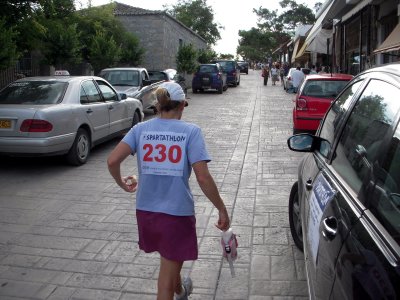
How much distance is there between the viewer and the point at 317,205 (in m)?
2.97

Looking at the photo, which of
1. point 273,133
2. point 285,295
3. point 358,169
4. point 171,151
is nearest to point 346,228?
point 358,169

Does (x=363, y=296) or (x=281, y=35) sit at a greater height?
(x=281, y=35)

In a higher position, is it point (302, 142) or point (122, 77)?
point (122, 77)

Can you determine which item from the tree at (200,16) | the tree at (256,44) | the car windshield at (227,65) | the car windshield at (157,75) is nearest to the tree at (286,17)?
the tree at (256,44)

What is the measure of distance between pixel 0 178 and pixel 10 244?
117 inches

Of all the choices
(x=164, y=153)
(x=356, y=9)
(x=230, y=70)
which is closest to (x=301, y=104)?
(x=164, y=153)

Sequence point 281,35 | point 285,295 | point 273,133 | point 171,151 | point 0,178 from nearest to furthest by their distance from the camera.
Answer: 1. point 171,151
2. point 285,295
3. point 0,178
4. point 273,133
5. point 281,35

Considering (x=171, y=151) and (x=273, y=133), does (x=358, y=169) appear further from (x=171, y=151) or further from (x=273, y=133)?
(x=273, y=133)

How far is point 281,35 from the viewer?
274 feet

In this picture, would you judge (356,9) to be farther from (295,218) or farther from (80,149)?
(295,218)

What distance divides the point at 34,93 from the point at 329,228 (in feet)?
23.3

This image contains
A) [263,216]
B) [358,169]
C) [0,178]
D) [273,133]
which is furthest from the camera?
[273,133]

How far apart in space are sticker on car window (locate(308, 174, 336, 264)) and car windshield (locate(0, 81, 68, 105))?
5950 millimetres

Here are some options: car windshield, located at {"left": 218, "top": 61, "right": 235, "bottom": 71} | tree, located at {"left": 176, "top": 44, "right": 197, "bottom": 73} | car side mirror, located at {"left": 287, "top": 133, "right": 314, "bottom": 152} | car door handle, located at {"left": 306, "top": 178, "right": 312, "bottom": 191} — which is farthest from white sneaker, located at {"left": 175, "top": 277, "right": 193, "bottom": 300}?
car windshield, located at {"left": 218, "top": 61, "right": 235, "bottom": 71}
